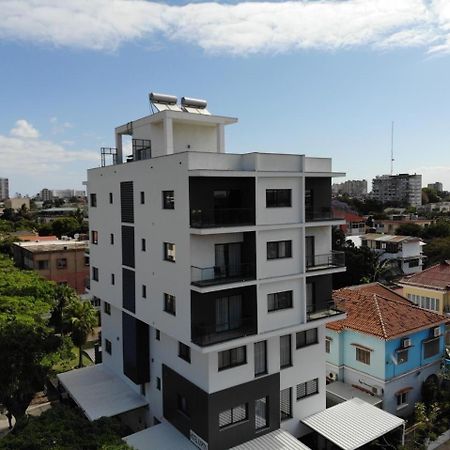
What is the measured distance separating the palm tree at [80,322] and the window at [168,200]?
653 inches

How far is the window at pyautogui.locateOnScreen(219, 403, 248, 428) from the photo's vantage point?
71.6ft

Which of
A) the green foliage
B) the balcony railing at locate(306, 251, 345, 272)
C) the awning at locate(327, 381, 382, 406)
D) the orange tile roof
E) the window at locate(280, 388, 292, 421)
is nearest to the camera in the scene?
the green foliage

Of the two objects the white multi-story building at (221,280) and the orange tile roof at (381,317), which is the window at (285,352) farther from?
the orange tile roof at (381,317)

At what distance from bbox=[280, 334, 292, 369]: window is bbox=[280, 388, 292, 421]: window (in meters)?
1.50

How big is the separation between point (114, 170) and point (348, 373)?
2052 centimetres

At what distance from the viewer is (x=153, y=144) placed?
27.1 meters

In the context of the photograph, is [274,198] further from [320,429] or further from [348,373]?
[348,373]

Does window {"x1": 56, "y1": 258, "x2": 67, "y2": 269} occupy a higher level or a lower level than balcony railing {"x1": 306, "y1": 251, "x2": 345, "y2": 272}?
lower

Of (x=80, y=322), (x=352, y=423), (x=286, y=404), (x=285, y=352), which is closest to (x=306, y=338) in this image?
(x=285, y=352)

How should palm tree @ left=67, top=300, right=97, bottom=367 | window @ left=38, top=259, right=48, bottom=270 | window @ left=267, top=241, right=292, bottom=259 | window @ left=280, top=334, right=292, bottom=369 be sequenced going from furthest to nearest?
1. window @ left=38, top=259, right=48, bottom=270
2. palm tree @ left=67, top=300, right=97, bottom=367
3. window @ left=280, top=334, right=292, bottom=369
4. window @ left=267, top=241, right=292, bottom=259

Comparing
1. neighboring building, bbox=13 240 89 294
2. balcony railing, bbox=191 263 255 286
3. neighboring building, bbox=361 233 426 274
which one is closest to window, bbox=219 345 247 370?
balcony railing, bbox=191 263 255 286

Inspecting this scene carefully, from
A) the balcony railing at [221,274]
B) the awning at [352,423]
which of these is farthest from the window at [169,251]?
the awning at [352,423]

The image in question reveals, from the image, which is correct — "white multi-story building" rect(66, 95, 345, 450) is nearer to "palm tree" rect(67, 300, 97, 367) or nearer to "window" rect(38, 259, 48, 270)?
"palm tree" rect(67, 300, 97, 367)

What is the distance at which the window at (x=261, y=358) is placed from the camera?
23016 millimetres
